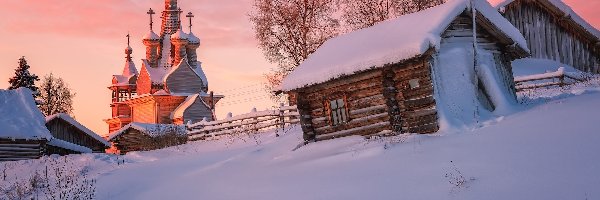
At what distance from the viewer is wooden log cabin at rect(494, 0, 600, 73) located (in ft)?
83.2

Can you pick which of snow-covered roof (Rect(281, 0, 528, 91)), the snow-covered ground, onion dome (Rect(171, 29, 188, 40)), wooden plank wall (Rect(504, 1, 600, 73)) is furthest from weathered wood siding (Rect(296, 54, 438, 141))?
onion dome (Rect(171, 29, 188, 40))

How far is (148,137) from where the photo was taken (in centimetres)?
3125

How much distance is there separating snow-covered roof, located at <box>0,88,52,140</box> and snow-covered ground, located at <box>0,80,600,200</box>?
39.6 ft

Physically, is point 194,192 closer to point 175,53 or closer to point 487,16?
point 487,16

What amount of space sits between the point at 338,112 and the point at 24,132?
17.2 m

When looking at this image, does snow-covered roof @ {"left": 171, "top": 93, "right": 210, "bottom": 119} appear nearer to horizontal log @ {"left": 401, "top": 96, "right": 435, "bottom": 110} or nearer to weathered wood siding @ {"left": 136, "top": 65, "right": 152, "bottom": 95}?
weathered wood siding @ {"left": 136, "top": 65, "right": 152, "bottom": 95}

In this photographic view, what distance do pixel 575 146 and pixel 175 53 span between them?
45.9 metres

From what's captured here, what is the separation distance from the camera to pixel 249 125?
25406mm

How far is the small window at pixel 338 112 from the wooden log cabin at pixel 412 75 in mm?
31

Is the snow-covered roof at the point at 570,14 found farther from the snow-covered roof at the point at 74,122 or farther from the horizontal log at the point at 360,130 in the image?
the snow-covered roof at the point at 74,122

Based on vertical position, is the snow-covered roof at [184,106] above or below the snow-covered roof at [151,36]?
below

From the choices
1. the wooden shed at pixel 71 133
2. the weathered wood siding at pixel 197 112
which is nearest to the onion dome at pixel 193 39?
the weathered wood siding at pixel 197 112

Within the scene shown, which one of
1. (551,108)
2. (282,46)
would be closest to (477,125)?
(551,108)

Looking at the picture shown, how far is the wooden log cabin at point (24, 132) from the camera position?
25.5m
